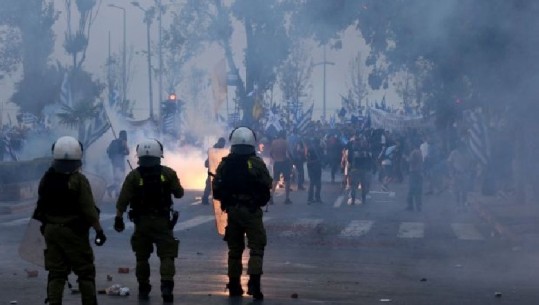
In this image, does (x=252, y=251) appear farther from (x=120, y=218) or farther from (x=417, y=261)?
(x=417, y=261)

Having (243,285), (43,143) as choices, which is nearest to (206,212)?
(243,285)

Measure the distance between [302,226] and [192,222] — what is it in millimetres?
2264

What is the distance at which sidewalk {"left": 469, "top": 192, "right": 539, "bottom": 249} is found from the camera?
19045mm

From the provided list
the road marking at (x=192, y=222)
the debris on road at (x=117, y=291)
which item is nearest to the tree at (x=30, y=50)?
the road marking at (x=192, y=222)

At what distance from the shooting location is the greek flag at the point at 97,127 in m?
34.3

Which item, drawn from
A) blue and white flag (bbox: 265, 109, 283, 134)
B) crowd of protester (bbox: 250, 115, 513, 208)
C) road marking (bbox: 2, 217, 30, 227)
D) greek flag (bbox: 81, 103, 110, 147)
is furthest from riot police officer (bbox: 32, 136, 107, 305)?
blue and white flag (bbox: 265, 109, 283, 134)

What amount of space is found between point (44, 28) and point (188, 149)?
793 centimetres

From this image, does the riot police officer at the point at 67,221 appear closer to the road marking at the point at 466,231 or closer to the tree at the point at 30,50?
the road marking at the point at 466,231

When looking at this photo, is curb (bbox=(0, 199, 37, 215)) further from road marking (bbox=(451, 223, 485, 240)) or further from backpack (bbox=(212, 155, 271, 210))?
backpack (bbox=(212, 155, 271, 210))

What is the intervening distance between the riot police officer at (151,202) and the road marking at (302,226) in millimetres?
9146

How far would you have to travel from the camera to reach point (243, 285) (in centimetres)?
1259

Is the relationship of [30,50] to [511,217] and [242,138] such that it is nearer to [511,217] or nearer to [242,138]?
[511,217]

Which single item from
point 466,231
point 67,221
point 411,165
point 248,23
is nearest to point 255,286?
point 67,221

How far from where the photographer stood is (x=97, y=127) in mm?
34844
